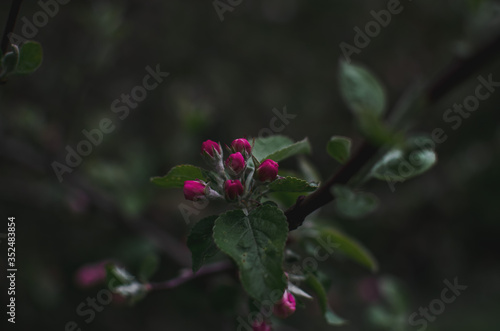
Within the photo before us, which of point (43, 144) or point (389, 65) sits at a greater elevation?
point (43, 144)

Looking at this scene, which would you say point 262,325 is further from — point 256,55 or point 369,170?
point 256,55

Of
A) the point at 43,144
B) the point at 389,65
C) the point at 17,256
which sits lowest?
the point at 389,65

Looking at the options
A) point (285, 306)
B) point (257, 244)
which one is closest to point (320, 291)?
point (285, 306)

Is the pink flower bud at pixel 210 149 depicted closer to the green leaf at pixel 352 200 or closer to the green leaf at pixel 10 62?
the green leaf at pixel 352 200

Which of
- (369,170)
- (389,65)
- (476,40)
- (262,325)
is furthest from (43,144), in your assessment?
(389,65)

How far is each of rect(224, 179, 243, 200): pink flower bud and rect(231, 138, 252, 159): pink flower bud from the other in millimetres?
75

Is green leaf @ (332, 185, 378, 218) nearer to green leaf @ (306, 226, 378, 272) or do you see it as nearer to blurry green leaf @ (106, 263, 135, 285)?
green leaf @ (306, 226, 378, 272)

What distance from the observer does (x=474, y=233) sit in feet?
10.3

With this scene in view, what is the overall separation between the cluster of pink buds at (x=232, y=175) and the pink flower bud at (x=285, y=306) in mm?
234

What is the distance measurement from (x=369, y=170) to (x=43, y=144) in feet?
6.57

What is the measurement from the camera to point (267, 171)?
839 millimetres

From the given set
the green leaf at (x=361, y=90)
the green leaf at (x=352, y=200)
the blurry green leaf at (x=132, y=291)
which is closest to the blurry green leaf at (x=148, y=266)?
the blurry green leaf at (x=132, y=291)

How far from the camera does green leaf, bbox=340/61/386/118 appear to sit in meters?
0.75

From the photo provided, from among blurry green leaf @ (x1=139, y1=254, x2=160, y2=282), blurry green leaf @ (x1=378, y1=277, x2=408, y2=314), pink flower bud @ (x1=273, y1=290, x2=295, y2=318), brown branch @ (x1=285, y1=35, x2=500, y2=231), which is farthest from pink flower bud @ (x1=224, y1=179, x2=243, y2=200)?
blurry green leaf @ (x1=378, y1=277, x2=408, y2=314)
